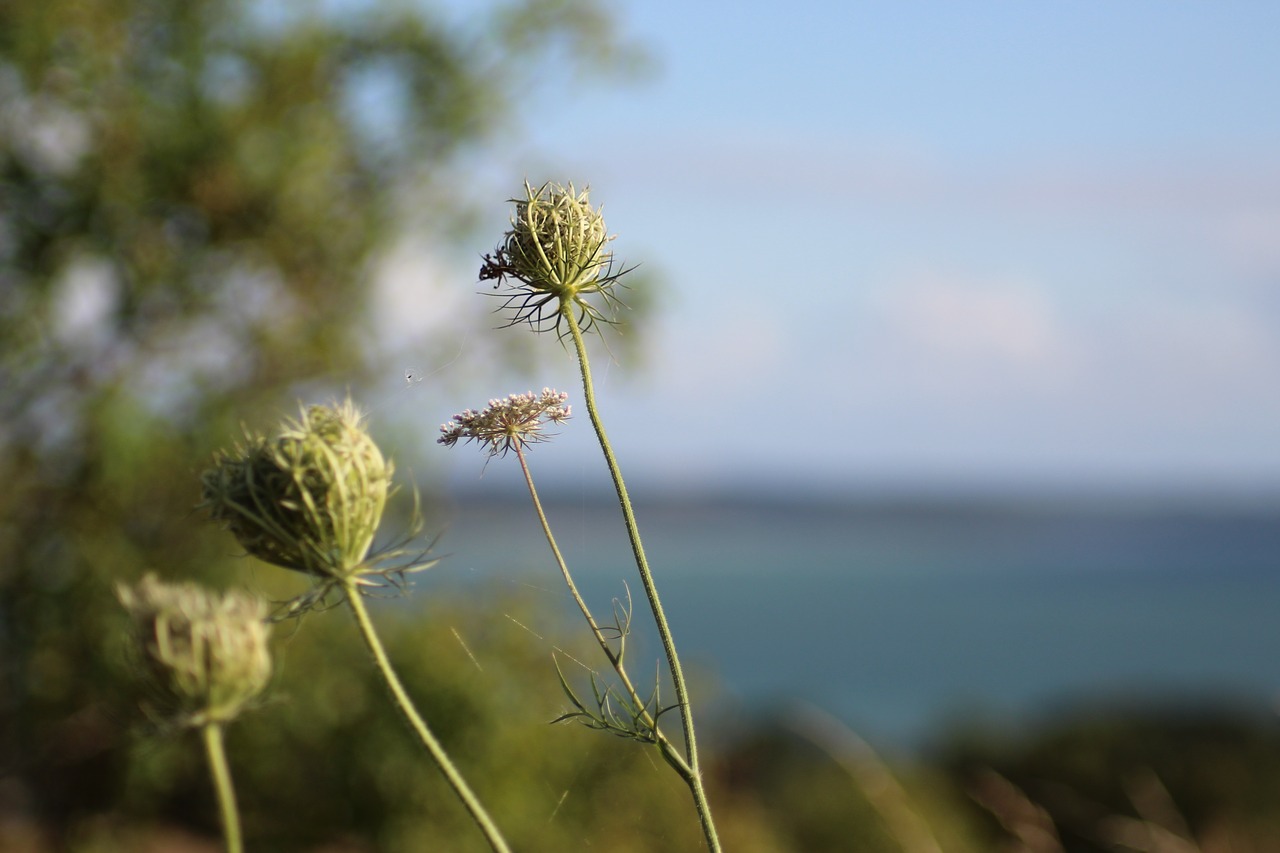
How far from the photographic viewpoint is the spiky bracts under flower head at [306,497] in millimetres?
1262

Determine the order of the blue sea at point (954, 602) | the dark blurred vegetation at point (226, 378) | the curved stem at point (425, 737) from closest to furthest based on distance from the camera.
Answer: the curved stem at point (425, 737) < the dark blurred vegetation at point (226, 378) < the blue sea at point (954, 602)

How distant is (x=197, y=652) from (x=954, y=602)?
197ft

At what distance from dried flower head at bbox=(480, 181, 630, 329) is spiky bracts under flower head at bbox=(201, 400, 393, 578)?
22cm

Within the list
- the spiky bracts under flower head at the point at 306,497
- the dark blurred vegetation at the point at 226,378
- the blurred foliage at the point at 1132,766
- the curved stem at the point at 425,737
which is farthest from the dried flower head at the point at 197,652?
the blurred foliage at the point at 1132,766

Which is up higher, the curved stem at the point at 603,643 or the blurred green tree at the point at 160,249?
the blurred green tree at the point at 160,249

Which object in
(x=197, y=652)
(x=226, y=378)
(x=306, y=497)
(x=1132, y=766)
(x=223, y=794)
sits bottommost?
(x=1132, y=766)

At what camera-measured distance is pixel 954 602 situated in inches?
2328

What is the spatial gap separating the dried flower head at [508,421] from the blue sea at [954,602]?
14 centimetres

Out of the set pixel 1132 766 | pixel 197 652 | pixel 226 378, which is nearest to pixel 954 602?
pixel 1132 766

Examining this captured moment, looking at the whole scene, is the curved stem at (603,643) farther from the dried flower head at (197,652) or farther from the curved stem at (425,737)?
the dried flower head at (197,652)

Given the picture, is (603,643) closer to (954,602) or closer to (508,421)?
(508,421)

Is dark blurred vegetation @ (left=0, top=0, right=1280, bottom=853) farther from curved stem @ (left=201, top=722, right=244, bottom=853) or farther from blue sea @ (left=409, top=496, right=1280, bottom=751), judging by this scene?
curved stem @ (left=201, top=722, right=244, bottom=853)

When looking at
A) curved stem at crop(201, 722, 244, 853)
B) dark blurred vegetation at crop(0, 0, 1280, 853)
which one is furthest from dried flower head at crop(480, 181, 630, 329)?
dark blurred vegetation at crop(0, 0, 1280, 853)

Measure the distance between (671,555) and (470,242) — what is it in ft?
111
